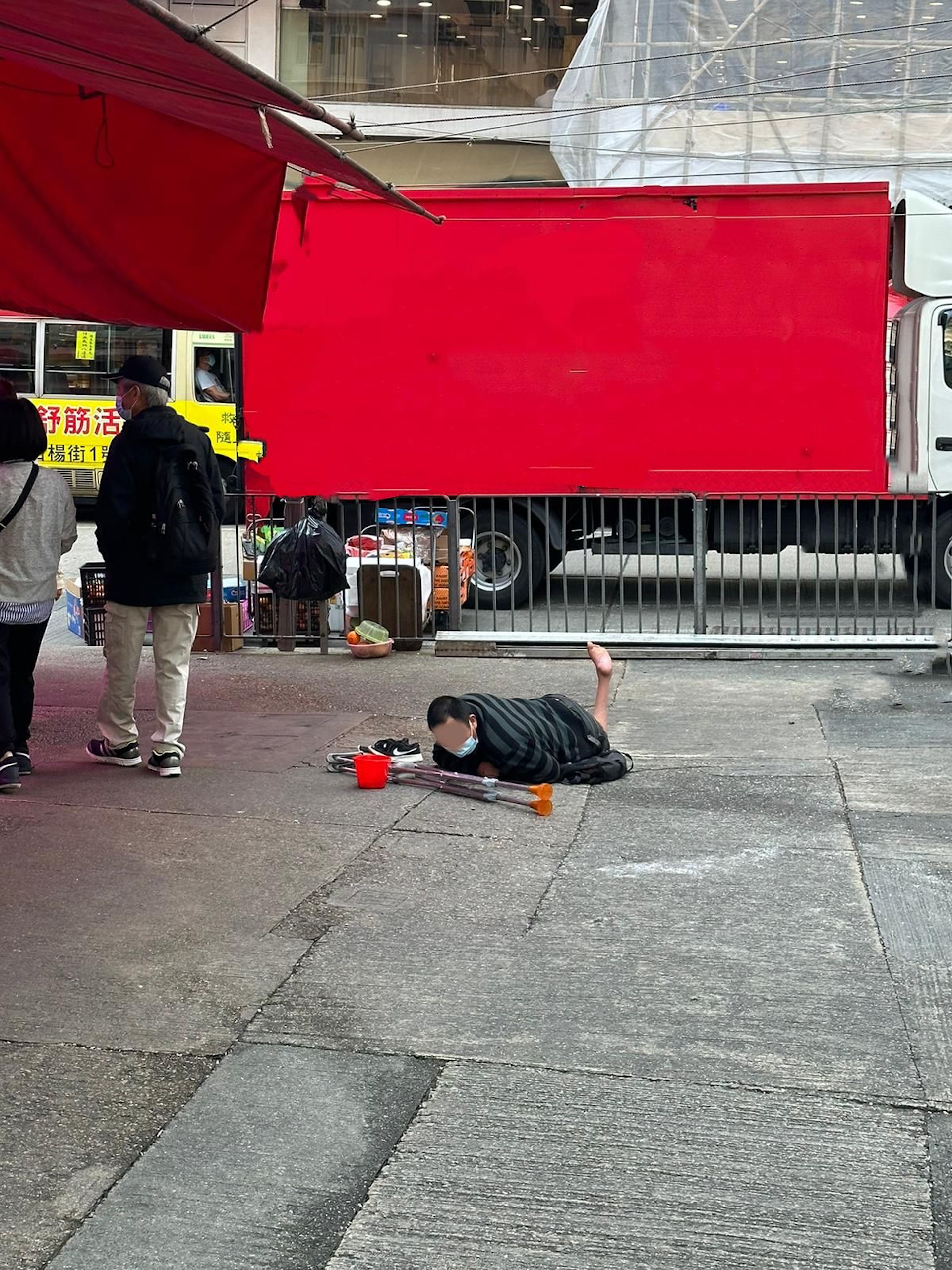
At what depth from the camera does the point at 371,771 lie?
7.36 metres

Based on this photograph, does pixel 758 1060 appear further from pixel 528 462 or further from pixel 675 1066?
pixel 528 462

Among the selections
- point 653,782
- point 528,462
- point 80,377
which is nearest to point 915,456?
point 528,462

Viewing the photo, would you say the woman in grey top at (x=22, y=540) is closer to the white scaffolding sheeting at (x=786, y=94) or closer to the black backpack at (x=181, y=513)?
the black backpack at (x=181, y=513)

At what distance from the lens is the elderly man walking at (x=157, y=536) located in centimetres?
743

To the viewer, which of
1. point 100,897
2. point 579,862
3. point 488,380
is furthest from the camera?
point 488,380

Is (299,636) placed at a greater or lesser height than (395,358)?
lesser

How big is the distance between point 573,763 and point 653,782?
1.36 ft

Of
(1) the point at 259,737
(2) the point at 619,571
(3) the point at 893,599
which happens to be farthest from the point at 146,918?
(2) the point at 619,571

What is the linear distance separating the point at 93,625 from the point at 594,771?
5430 mm

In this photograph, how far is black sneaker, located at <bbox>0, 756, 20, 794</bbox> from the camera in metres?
7.21

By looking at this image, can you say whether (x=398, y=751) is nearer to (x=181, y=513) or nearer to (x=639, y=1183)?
(x=181, y=513)

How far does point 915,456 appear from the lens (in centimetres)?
1330

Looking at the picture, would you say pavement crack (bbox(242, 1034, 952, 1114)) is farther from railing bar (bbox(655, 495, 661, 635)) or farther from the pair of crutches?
railing bar (bbox(655, 495, 661, 635))

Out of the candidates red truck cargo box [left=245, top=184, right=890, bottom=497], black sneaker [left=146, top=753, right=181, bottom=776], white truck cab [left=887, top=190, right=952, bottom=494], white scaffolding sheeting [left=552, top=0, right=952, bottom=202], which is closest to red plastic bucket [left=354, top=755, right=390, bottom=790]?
black sneaker [left=146, top=753, right=181, bottom=776]
